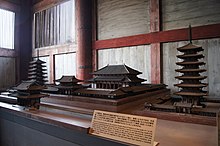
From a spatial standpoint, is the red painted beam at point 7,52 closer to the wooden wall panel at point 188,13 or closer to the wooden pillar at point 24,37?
the wooden pillar at point 24,37

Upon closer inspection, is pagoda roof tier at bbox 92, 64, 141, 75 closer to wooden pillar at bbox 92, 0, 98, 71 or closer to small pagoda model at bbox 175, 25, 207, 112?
small pagoda model at bbox 175, 25, 207, 112

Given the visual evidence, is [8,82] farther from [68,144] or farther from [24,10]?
[68,144]

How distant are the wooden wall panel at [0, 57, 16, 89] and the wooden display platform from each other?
13.3 feet

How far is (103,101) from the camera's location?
2822mm

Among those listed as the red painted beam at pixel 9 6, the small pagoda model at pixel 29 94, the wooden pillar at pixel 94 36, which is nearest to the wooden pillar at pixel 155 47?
the wooden pillar at pixel 94 36

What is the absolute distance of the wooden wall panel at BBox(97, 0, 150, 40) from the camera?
15.8 feet

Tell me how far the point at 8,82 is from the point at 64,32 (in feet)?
9.43

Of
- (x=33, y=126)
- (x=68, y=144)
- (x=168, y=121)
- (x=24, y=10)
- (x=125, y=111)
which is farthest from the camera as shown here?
(x=24, y=10)

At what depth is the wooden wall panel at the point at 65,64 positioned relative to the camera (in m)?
6.33

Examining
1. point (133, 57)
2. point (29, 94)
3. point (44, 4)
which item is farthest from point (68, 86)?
point (44, 4)

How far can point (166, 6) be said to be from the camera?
174 inches

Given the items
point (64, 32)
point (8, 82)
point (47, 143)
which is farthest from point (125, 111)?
point (8, 82)

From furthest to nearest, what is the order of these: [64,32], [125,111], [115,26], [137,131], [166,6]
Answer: [64,32]
[115,26]
[166,6]
[125,111]
[137,131]

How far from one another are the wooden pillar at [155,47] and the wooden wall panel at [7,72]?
17.8 ft
